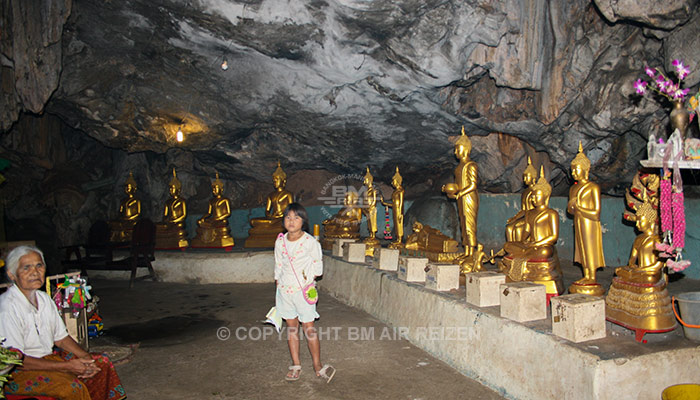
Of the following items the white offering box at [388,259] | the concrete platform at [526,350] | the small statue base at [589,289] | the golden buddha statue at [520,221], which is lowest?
the concrete platform at [526,350]

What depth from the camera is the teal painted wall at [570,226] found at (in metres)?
7.24

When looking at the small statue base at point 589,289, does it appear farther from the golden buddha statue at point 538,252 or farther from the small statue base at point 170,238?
the small statue base at point 170,238

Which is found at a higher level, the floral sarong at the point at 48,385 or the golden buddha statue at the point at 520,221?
the golden buddha statue at the point at 520,221

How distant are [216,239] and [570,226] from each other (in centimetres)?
765

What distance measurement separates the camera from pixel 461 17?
6.50 m

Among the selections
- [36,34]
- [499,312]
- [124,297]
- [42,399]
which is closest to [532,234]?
A: [499,312]

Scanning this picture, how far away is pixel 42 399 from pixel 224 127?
8.96 m

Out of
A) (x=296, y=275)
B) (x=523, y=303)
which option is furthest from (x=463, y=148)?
(x=296, y=275)

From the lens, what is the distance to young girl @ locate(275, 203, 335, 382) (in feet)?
13.6

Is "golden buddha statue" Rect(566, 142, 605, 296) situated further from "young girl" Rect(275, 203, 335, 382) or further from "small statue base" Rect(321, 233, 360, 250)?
"small statue base" Rect(321, 233, 360, 250)

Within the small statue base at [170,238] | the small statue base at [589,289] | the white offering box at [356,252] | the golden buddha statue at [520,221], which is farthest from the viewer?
the small statue base at [170,238]

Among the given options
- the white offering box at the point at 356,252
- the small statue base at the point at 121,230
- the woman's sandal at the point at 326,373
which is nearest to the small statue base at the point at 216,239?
the small statue base at the point at 121,230

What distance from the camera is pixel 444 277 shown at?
201 inches

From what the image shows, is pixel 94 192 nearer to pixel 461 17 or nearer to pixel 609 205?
pixel 461 17
